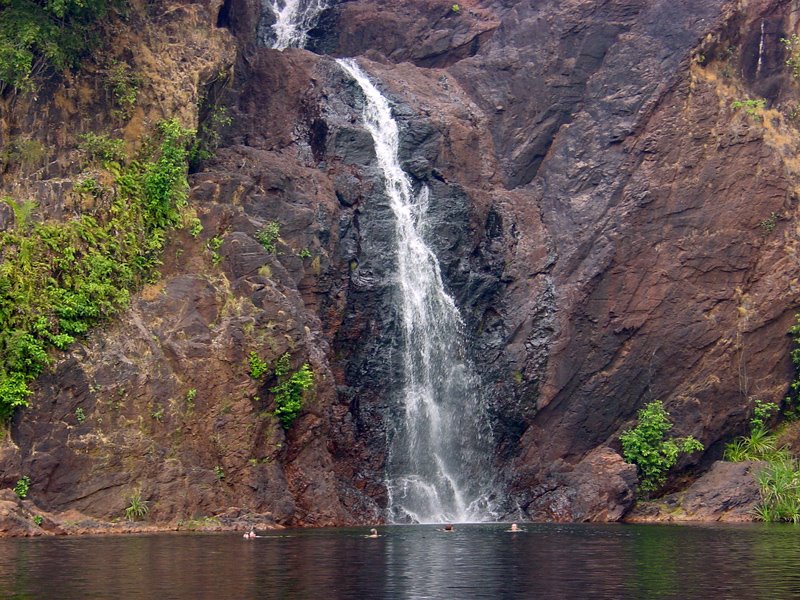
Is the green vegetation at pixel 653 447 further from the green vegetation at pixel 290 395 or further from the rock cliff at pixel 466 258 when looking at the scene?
the green vegetation at pixel 290 395

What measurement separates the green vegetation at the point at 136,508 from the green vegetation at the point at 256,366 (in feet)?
16.7

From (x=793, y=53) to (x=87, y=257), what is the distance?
2857 centimetres

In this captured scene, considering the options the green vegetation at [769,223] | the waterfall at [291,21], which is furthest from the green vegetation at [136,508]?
the waterfall at [291,21]

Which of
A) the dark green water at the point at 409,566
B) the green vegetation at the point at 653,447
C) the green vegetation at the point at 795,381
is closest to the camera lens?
the dark green water at the point at 409,566

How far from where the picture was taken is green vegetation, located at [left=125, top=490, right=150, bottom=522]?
29.2 m

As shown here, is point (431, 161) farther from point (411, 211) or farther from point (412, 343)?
point (412, 343)

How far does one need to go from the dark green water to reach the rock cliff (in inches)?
173

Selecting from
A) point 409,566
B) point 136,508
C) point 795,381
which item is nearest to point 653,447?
point 795,381

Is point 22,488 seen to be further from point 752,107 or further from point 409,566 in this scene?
point 752,107

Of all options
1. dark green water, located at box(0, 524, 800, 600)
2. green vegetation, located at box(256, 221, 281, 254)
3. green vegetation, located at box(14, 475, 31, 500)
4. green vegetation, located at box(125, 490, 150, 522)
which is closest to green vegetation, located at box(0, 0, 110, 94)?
green vegetation, located at box(256, 221, 281, 254)

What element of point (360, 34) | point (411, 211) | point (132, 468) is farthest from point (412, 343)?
point (360, 34)

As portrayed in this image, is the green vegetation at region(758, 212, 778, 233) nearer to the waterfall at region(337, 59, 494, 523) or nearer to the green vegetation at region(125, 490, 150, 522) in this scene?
the waterfall at region(337, 59, 494, 523)

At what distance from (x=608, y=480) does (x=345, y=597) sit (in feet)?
67.3

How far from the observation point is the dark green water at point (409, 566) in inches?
677
